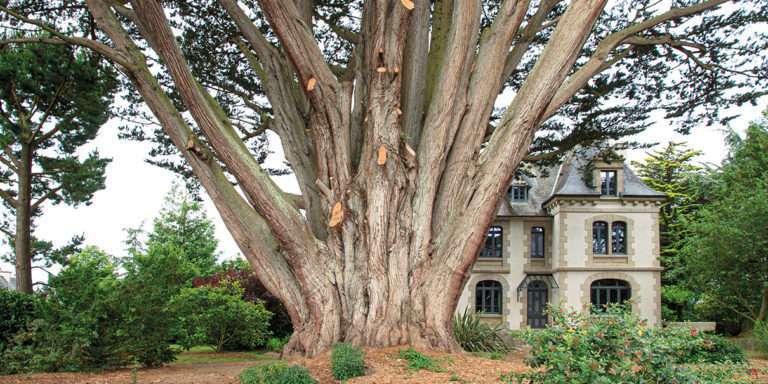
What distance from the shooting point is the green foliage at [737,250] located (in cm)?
1927

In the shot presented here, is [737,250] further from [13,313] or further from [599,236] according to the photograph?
[13,313]

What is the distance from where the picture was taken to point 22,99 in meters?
14.9

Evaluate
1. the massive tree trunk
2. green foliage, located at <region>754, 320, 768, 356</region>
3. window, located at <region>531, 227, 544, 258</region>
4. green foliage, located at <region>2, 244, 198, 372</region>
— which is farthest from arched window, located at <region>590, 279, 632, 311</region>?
green foliage, located at <region>2, 244, 198, 372</region>

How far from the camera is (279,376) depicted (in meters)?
5.57

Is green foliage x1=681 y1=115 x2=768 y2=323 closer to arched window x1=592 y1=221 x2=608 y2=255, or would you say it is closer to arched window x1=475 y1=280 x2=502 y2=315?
arched window x1=592 y1=221 x2=608 y2=255

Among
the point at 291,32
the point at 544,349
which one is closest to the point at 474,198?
the point at 291,32

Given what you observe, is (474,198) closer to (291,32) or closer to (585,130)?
(291,32)

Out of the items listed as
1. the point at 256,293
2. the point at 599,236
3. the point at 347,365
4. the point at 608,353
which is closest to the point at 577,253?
the point at 599,236

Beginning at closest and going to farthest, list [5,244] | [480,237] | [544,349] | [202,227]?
1. [544,349]
2. [480,237]
3. [5,244]
4. [202,227]

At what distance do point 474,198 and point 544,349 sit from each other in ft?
11.6

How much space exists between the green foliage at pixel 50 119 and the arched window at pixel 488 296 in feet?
56.3

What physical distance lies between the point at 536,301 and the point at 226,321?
18.2 m

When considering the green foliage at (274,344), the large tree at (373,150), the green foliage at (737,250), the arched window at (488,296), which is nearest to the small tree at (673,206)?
the green foliage at (737,250)

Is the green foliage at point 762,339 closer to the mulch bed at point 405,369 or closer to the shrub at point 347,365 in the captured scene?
the mulch bed at point 405,369
